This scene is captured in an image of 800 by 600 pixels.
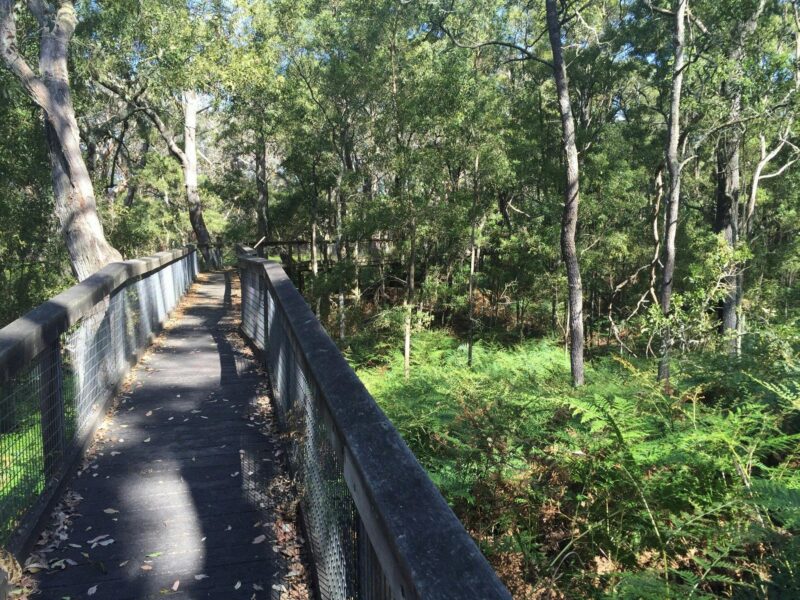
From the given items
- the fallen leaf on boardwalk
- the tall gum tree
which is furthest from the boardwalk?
the tall gum tree

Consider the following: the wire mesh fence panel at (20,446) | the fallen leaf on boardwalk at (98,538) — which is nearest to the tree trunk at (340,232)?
the wire mesh fence panel at (20,446)

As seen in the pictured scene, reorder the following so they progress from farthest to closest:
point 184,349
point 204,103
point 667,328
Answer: point 204,103 < point 667,328 < point 184,349

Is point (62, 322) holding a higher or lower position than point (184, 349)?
higher

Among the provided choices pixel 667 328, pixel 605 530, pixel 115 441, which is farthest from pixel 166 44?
pixel 605 530

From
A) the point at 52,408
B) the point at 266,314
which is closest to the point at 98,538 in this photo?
the point at 52,408

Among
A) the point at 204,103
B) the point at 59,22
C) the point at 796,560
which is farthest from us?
the point at 204,103

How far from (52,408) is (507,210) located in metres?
24.1

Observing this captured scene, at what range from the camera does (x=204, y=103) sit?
3105cm

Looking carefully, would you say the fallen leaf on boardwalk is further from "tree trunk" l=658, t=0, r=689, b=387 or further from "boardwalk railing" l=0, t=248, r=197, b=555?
"tree trunk" l=658, t=0, r=689, b=387

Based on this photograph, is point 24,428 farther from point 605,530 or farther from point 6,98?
point 6,98

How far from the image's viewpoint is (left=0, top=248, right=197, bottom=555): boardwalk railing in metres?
3.29

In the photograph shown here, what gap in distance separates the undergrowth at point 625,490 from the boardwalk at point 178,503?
1.41 meters

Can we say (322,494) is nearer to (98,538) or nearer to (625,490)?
(98,538)

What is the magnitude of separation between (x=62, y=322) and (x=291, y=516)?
217 centimetres
